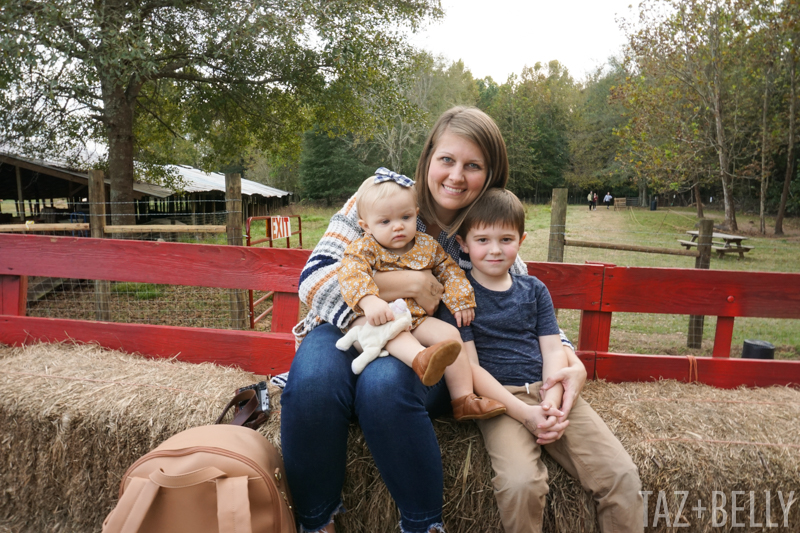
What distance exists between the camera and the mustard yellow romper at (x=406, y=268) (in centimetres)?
185

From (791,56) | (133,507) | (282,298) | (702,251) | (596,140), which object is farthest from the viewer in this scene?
(596,140)

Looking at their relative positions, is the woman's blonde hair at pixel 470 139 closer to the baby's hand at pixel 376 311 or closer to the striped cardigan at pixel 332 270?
the striped cardigan at pixel 332 270

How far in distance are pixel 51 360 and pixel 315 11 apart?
5.88 m

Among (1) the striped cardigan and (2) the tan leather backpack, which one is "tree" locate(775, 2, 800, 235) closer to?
(1) the striped cardigan

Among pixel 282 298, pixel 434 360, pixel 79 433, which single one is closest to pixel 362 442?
pixel 434 360

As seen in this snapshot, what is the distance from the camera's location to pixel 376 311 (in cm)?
176

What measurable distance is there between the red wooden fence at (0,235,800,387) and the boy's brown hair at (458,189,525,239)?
62cm

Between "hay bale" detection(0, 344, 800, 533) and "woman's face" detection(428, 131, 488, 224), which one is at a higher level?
"woman's face" detection(428, 131, 488, 224)

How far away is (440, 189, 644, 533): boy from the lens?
5.57 feet

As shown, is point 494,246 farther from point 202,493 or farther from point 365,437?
point 202,493

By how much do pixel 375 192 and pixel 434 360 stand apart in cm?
74

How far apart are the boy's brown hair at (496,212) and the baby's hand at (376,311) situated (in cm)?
54

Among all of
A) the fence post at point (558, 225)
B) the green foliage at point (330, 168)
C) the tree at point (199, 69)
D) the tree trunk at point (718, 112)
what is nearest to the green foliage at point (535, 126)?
the green foliage at point (330, 168)

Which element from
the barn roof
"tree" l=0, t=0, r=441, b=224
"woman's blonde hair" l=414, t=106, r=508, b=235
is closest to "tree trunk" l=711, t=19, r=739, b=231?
"tree" l=0, t=0, r=441, b=224
